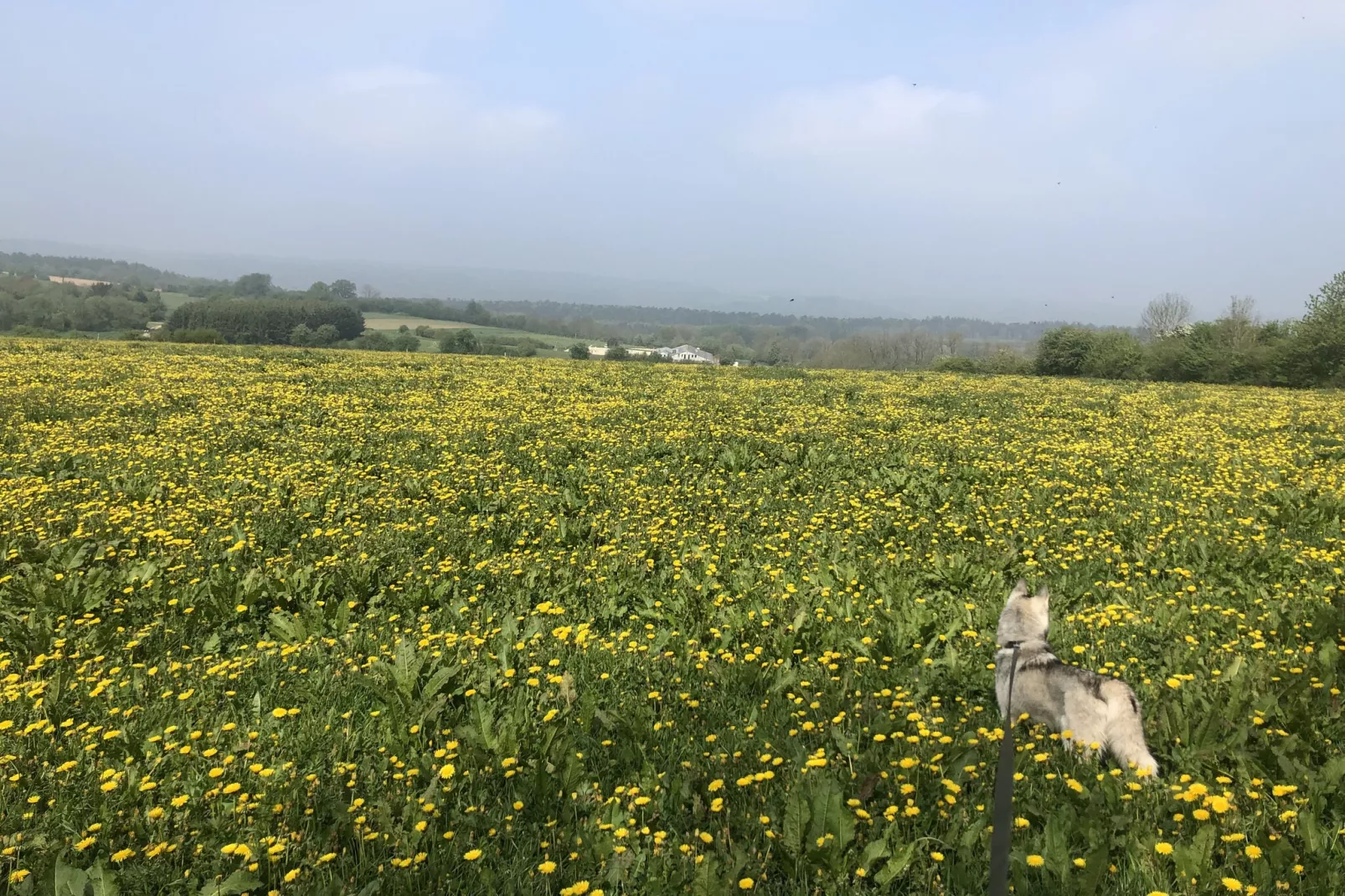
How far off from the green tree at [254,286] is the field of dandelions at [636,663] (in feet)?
468

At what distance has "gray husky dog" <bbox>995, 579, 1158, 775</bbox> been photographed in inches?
166

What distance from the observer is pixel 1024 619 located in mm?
4949

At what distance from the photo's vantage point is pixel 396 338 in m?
65.7

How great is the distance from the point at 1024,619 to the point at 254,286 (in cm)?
16780

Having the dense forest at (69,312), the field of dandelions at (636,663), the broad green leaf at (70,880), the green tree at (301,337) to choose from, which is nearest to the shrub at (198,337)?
the green tree at (301,337)

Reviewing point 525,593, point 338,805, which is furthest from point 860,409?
point 338,805

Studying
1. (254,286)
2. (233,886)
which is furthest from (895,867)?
(254,286)

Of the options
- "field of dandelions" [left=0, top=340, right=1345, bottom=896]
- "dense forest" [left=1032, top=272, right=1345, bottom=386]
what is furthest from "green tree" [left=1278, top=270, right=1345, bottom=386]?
"field of dandelions" [left=0, top=340, right=1345, bottom=896]

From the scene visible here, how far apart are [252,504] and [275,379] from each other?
14146mm

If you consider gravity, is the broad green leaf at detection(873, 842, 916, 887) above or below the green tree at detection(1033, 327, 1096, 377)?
below

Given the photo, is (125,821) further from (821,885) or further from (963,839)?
(963,839)

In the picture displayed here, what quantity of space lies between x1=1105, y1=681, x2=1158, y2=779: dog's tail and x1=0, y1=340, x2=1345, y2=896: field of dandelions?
18 centimetres

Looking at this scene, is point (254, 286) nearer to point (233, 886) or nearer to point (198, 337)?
point (198, 337)

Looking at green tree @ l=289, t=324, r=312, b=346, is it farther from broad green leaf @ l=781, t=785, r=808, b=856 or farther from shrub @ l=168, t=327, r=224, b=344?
broad green leaf @ l=781, t=785, r=808, b=856
